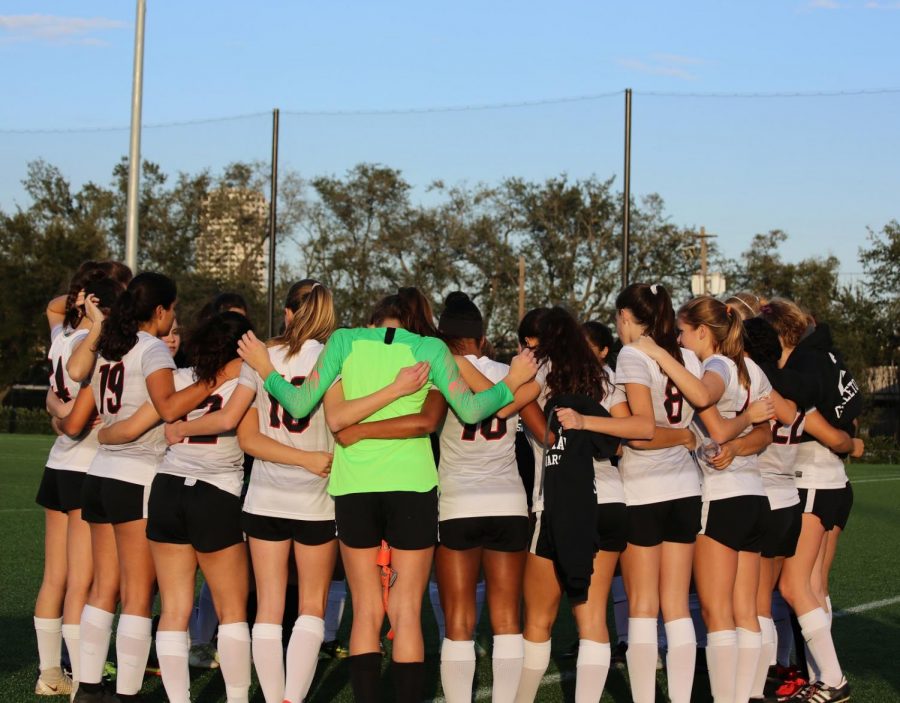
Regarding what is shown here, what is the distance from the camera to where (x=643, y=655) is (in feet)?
16.8

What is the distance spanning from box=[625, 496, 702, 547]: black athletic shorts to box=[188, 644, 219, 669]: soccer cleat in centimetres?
275

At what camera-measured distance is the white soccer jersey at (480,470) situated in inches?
194

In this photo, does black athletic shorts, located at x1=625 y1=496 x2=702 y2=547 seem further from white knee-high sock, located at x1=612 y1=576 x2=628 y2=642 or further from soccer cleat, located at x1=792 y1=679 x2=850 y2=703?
white knee-high sock, located at x1=612 y1=576 x2=628 y2=642

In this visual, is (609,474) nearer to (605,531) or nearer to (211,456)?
(605,531)

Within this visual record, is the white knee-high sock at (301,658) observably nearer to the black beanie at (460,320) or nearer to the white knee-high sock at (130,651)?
the white knee-high sock at (130,651)

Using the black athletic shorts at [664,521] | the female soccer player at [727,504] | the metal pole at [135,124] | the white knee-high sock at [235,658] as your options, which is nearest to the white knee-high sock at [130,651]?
the white knee-high sock at [235,658]

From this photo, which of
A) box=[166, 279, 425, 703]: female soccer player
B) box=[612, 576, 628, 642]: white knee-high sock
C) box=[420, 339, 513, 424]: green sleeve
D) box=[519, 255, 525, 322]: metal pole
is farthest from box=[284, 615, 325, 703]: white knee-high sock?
box=[519, 255, 525, 322]: metal pole

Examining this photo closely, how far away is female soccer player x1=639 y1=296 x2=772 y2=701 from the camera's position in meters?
5.22

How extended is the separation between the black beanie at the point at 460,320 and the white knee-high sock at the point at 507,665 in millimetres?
1358

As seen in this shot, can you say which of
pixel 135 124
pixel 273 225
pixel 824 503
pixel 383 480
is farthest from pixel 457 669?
pixel 273 225

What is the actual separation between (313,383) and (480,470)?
829 millimetres

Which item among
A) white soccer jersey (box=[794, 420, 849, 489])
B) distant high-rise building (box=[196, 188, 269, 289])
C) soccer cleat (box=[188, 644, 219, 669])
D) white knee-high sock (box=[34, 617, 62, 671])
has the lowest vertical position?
soccer cleat (box=[188, 644, 219, 669])

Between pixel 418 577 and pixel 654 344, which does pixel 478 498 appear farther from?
pixel 654 344

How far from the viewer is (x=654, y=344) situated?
511 centimetres
